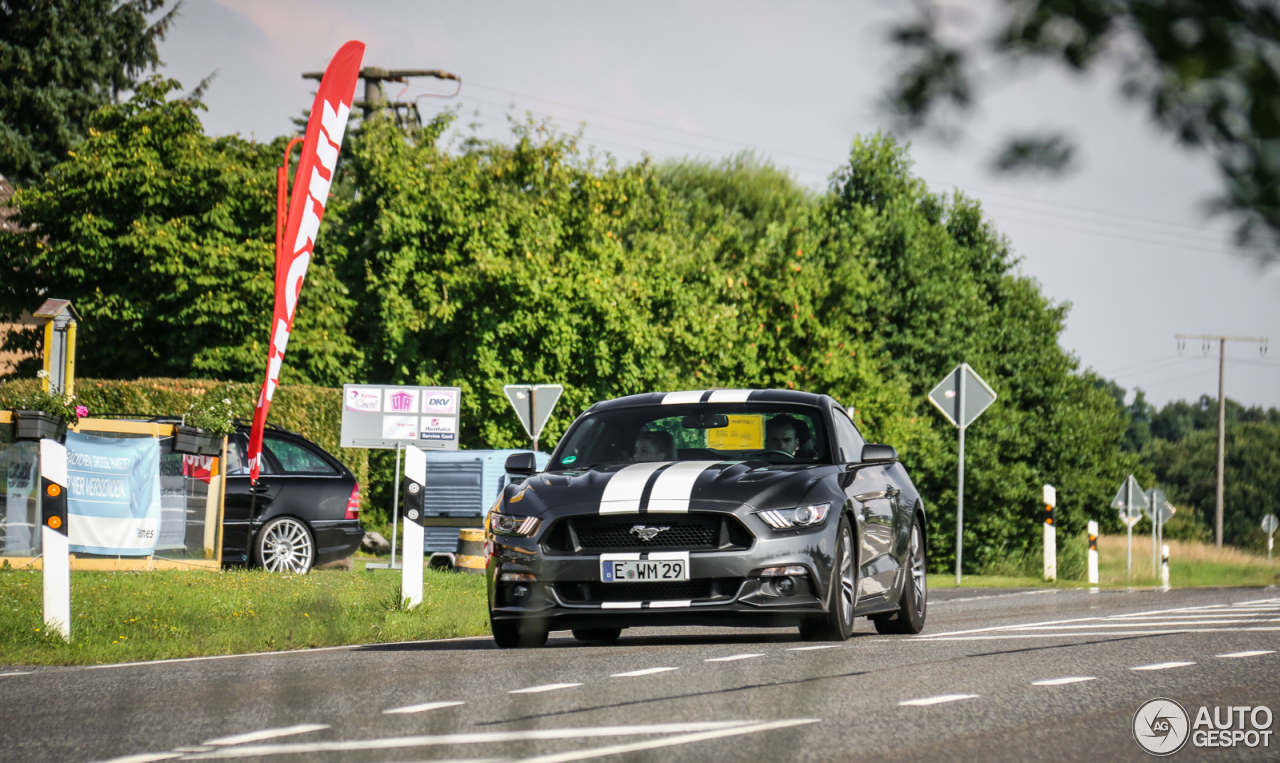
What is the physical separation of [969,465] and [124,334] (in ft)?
85.2

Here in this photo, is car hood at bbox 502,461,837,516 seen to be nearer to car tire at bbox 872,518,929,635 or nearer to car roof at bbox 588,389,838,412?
car roof at bbox 588,389,838,412

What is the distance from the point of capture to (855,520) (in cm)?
909

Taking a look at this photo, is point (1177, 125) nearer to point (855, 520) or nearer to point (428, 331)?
point (855, 520)

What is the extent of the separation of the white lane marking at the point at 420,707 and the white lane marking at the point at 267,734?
0.39 m

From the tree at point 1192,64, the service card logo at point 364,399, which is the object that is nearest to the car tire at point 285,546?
the service card logo at point 364,399

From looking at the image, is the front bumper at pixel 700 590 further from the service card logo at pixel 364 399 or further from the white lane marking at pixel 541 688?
the service card logo at pixel 364 399

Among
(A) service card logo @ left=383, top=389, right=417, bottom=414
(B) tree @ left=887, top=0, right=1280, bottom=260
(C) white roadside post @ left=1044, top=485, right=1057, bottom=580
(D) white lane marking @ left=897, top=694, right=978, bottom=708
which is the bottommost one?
(C) white roadside post @ left=1044, top=485, right=1057, bottom=580

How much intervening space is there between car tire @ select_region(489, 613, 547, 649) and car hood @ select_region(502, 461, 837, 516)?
0.71 meters

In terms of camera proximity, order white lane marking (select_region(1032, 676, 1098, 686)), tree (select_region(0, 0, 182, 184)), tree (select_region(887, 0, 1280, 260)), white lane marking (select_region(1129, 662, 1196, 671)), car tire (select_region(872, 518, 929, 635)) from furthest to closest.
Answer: tree (select_region(0, 0, 182, 184))
car tire (select_region(872, 518, 929, 635))
white lane marking (select_region(1129, 662, 1196, 671))
white lane marking (select_region(1032, 676, 1098, 686))
tree (select_region(887, 0, 1280, 260))

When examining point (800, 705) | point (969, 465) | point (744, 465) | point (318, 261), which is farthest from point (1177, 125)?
point (969, 465)

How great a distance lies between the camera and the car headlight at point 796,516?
27.5 ft

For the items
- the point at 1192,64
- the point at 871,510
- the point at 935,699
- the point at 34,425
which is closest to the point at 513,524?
the point at 871,510

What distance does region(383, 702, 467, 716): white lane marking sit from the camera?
6.09 metres

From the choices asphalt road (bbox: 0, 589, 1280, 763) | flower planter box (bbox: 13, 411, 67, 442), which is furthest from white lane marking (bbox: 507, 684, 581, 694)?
flower planter box (bbox: 13, 411, 67, 442)
